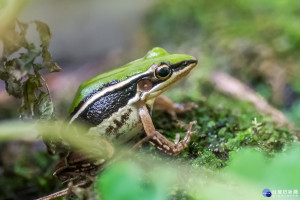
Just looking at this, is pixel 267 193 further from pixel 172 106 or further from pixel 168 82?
pixel 172 106

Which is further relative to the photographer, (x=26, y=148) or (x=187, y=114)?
(x=26, y=148)

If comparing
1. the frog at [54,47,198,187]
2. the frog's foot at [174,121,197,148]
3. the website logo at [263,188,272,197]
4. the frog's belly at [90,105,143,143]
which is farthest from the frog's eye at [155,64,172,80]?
the website logo at [263,188,272,197]

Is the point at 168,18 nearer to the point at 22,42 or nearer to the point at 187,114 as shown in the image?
the point at 187,114

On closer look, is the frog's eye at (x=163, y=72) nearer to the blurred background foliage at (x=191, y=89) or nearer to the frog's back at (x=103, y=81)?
the frog's back at (x=103, y=81)

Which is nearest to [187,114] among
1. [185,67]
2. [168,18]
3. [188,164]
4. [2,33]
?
[185,67]

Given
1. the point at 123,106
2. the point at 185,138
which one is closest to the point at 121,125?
the point at 123,106

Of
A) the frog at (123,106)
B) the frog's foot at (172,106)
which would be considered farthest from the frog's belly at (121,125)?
the frog's foot at (172,106)
